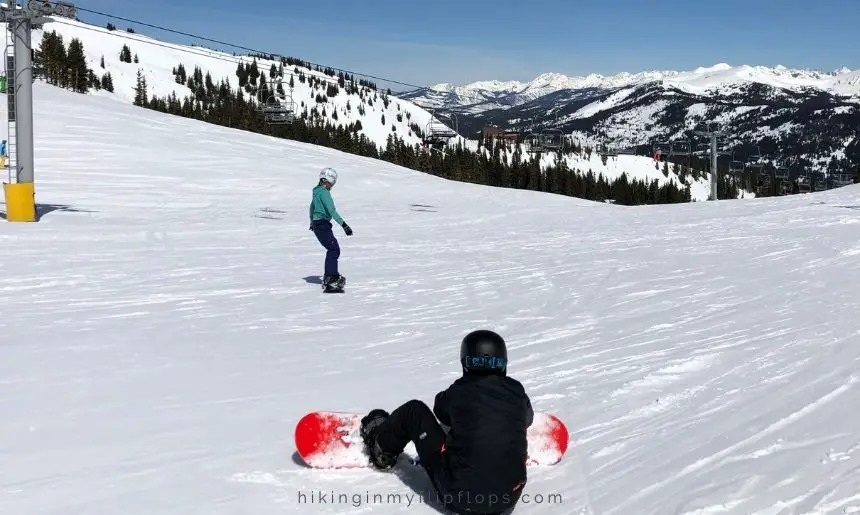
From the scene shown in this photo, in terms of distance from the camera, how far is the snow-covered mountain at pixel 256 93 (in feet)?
321

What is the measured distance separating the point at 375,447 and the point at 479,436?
→ 2.95 feet

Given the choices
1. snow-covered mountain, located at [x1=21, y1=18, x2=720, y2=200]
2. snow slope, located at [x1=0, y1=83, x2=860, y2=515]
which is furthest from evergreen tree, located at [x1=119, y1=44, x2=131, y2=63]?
snow slope, located at [x1=0, y1=83, x2=860, y2=515]

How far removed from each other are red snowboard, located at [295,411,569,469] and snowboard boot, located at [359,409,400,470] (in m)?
0.04

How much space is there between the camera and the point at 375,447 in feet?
14.0

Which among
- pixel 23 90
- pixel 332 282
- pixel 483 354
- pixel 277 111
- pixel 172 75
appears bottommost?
pixel 332 282

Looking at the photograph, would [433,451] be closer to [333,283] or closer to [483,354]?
[483,354]

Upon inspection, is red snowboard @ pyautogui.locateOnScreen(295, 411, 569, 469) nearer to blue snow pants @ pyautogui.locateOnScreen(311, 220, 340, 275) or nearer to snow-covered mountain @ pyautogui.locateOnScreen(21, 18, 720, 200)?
blue snow pants @ pyautogui.locateOnScreen(311, 220, 340, 275)

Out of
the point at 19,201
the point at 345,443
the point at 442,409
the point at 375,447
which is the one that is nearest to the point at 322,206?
the point at 345,443

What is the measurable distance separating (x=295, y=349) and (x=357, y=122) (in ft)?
528

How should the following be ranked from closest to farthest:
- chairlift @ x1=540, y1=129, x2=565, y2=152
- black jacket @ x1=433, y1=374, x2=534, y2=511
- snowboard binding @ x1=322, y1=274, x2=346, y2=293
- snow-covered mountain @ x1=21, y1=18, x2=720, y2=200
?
1. black jacket @ x1=433, y1=374, x2=534, y2=511
2. snowboard binding @ x1=322, y1=274, x2=346, y2=293
3. chairlift @ x1=540, y1=129, x2=565, y2=152
4. snow-covered mountain @ x1=21, y1=18, x2=720, y2=200

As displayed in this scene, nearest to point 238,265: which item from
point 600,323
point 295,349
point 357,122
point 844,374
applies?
point 295,349

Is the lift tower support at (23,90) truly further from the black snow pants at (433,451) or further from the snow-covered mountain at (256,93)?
the snow-covered mountain at (256,93)

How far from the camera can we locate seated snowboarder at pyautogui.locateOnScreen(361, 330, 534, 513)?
3611mm

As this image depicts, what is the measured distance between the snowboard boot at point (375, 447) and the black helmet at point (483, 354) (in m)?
0.86
